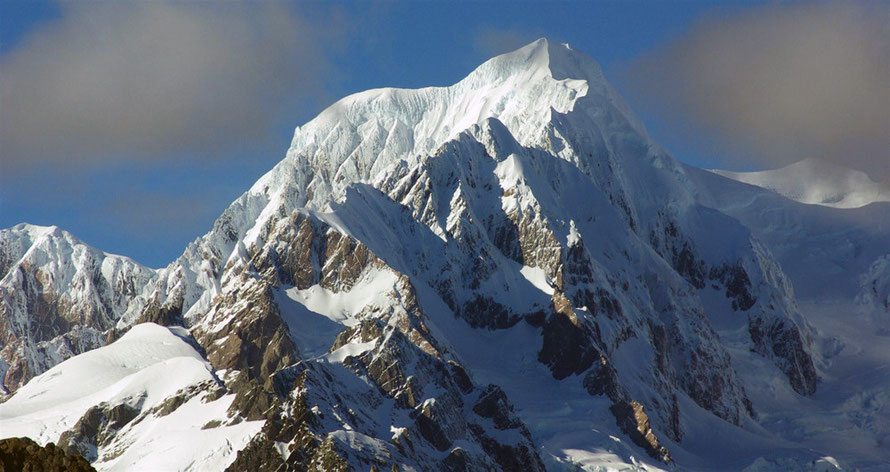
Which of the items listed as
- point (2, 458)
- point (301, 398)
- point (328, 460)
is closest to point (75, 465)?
point (2, 458)

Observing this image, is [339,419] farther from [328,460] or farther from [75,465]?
[75,465]

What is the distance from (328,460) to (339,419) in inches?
540

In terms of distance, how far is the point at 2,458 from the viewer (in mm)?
105500

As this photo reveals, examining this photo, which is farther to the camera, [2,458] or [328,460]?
[328,460]

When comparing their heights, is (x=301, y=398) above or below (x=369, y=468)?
above

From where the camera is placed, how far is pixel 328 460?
185875 mm

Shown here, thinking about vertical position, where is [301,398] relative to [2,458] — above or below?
above

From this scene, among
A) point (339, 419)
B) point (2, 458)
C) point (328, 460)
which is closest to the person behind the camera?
point (2, 458)

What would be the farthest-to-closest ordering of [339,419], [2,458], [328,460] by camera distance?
1. [339,419]
2. [328,460]
3. [2,458]

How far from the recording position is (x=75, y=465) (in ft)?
357

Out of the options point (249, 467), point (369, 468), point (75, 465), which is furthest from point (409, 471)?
point (75, 465)

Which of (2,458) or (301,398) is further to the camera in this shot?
(301,398)

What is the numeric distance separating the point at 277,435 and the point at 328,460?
1170 centimetres

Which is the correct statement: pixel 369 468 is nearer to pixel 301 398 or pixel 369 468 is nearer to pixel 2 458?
pixel 301 398
